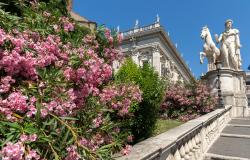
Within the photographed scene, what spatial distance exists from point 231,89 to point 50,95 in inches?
779

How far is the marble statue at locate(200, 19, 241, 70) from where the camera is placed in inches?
848

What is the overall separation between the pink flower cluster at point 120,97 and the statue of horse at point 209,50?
61.2ft

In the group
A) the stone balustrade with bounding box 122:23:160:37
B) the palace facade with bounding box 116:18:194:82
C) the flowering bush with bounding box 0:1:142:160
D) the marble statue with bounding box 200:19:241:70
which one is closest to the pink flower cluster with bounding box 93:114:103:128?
the flowering bush with bounding box 0:1:142:160

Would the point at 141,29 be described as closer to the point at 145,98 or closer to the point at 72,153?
the point at 145,98

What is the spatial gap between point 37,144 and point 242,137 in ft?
30.9

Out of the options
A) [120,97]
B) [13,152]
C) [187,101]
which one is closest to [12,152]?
→ [13,152]

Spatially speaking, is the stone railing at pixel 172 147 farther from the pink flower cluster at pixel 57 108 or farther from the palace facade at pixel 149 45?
the palace facade at pixel 149 45

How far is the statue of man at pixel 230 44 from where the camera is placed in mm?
21500

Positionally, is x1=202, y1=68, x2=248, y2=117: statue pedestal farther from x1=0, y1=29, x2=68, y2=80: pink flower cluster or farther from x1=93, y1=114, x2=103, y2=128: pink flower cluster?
x1=0, y1=29, x2=68, y2=80: pink flower cluster

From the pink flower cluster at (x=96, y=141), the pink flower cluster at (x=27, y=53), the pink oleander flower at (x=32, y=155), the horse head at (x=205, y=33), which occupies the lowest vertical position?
the pink flower cluster at (x=96, y=141)

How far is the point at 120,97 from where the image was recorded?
3867 millimetres

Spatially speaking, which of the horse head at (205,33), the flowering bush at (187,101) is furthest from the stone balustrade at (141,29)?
the flowering bush at (187,101)

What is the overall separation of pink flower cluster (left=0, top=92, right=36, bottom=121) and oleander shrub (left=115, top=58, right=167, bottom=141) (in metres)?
2.92

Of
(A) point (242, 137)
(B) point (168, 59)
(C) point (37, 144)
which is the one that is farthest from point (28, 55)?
(B) point (168, 59)
